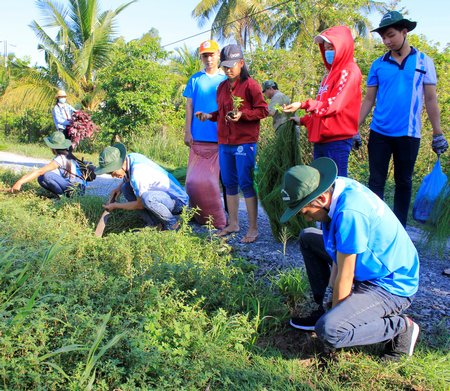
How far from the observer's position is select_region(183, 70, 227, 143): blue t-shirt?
4.98 meters

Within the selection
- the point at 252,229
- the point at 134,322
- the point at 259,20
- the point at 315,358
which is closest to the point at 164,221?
the point at 252,229

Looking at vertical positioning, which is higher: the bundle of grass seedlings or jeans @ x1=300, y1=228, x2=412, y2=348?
the bundle of grass seedlings

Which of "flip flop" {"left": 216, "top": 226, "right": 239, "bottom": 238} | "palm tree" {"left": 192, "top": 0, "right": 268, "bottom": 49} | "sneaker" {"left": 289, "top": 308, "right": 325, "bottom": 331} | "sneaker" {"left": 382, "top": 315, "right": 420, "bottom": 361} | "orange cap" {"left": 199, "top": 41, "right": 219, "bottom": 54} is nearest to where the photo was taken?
"sneaker" {"left": 382, "top": 315, "right": 420, "bottom": 361}

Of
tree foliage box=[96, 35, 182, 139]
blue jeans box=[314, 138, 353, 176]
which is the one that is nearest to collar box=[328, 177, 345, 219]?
blue jeans box=[314, 138, 353, 176]

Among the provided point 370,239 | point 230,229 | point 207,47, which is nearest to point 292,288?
point 370,239

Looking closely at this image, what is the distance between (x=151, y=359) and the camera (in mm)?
2295

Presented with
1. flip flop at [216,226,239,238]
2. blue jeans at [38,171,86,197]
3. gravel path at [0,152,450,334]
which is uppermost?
blue jeans at [38,171,86,197]

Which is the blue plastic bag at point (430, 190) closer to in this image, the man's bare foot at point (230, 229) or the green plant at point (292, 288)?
the green plant at point (292, 288)

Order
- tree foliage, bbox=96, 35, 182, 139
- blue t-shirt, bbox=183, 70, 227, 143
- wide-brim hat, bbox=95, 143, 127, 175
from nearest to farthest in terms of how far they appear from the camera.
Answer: wide-brim hat, bbox=95, 143, 127, 175 < blue t-shirt, bbox=183, 70, 227, 143 < tree foliage, bbox=96, 35, 182, 139

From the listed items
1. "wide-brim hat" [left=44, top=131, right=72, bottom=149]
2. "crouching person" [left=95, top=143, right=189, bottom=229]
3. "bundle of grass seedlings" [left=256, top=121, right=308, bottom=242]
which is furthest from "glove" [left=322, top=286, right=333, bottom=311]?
"wide-brim hat" [left=44, top=131, right=72, bottom=149]

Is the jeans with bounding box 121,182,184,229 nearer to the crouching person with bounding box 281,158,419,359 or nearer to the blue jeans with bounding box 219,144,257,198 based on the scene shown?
the blue jeans with bounding box 219,144,257,198

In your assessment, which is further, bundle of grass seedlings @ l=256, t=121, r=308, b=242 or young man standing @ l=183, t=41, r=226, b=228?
young man standing @ l=183, t=41, r=226, b=228

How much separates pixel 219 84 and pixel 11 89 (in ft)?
51.4

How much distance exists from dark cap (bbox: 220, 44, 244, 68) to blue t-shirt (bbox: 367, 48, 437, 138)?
123cm
